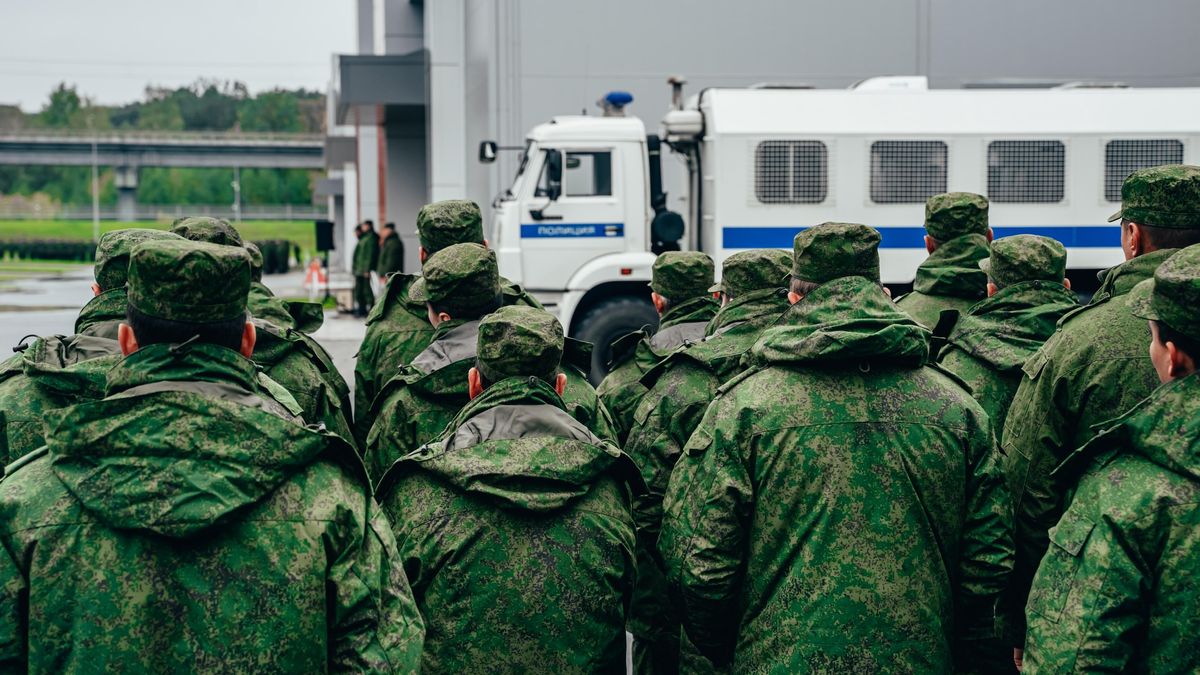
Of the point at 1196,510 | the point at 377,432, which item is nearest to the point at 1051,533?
the point at 1196,510

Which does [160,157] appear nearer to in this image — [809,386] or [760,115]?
[760,115]

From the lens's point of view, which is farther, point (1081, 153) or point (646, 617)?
point (1081, 153)

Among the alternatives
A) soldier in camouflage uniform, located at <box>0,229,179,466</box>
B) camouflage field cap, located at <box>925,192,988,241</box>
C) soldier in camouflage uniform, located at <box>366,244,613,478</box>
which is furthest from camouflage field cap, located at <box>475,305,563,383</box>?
camouflage field cap, located at <box>925,192,988,241</box>

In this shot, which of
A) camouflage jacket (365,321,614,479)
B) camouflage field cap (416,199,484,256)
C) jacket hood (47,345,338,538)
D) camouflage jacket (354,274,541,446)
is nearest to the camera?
jacket hood (47,345,338,538)

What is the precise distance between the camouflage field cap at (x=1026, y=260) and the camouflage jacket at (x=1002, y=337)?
40 millimetres

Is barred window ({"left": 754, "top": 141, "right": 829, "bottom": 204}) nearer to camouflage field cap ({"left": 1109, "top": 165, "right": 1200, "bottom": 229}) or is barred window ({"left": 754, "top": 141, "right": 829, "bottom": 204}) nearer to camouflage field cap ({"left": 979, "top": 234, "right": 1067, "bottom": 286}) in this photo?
camouflage field cap ({"left": 979, "top": 234, "right": 1067, "bottom": 286})

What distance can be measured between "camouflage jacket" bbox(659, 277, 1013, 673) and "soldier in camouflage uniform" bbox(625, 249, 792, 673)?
0.93 meters

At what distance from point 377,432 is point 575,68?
14.6m

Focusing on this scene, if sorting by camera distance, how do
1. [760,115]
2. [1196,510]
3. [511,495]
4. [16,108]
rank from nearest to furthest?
[1196,510]
[511,495]
[760,115]
[16,108]

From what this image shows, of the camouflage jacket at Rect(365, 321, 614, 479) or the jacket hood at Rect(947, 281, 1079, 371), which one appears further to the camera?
the jacket hood at Rect(947, 281, 1079, 371)

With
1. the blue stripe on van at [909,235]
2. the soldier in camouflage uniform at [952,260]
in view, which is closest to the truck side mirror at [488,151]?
the blue stripe on van at [909,235]

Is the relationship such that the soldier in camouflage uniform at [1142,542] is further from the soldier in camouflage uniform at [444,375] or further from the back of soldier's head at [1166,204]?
the soldier in camouflage uniform at [444,375]

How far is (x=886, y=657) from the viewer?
10.4 ft

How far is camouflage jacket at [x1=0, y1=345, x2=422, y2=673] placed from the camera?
7.50 ft
